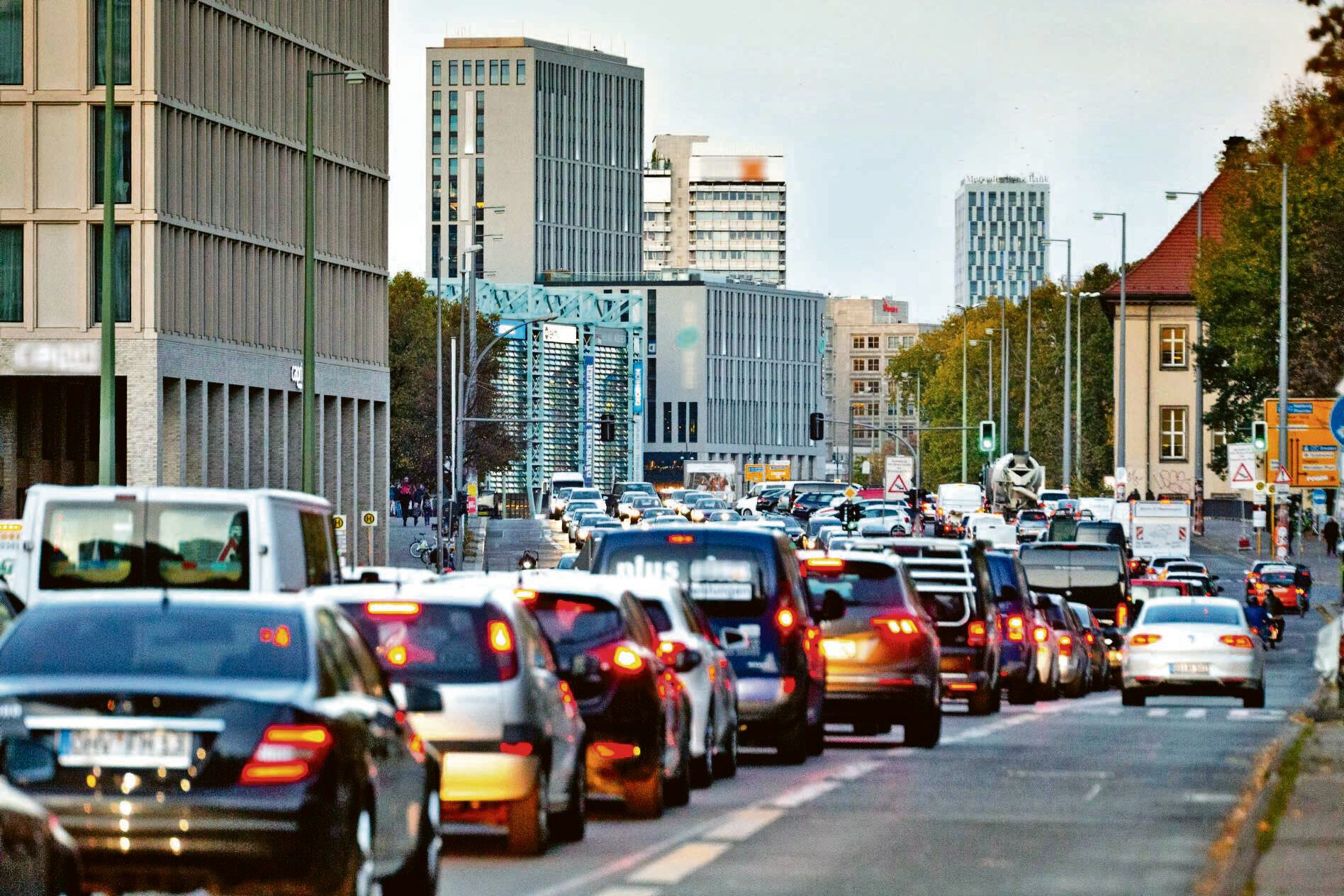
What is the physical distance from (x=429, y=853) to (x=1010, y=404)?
157 m

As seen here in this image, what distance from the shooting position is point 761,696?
74.1 feet

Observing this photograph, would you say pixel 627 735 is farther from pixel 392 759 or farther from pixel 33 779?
pixel 33 779

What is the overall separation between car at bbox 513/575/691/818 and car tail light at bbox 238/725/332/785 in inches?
234

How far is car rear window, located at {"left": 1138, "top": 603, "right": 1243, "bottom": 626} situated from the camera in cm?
3669

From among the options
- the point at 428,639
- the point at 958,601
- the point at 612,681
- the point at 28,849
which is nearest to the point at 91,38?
the point at 958,601

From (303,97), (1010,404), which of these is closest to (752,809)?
(303,97)

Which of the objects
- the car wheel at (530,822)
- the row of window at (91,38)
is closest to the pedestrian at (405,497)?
the row of window at (91,38)

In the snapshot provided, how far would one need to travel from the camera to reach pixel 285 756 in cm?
1077

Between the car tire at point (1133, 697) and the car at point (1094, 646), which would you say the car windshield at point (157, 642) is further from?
the car at point (1094, 646)

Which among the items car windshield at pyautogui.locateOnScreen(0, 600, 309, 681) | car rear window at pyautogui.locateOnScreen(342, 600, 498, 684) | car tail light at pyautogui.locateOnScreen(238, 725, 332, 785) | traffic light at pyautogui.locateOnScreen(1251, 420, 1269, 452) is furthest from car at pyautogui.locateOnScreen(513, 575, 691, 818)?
traffic light at pyautogui.locateOnScreen(1251, 420, 1269, 452)

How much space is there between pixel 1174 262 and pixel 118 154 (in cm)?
6993

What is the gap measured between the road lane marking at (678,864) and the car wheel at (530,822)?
2.06 feet

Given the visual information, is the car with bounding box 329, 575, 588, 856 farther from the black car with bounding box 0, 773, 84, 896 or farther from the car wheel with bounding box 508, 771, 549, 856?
the black car with bounding box 0, 773, 84, 896

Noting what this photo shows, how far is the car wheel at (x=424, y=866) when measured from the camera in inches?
486
